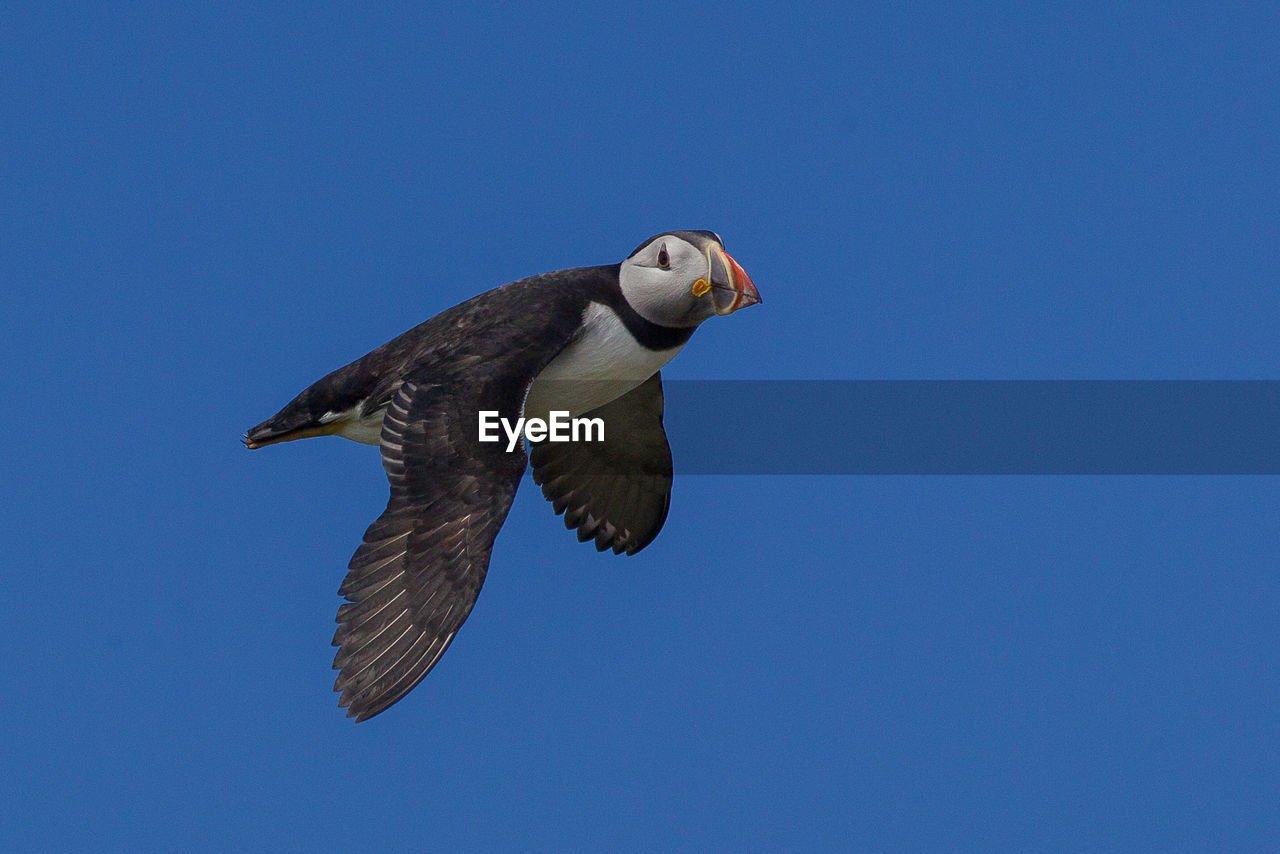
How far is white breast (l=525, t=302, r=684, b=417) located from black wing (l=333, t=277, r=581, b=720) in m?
0.25

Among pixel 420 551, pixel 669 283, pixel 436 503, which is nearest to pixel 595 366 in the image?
pixel 669 283

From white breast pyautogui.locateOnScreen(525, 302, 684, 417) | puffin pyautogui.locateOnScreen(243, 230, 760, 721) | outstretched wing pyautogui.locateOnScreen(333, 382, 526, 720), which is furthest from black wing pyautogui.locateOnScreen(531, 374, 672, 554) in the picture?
outstretched wing pyautogui.locateOnScreen(333, 382, 526, 720)

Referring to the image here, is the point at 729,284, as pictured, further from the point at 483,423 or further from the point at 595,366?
the point at 483,423

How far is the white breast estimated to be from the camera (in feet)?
33.7

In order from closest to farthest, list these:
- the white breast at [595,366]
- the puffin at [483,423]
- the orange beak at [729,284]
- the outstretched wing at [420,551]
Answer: the outstretched wing at [420,551]
the puffin at [483,423]
the orange beak at [729,284]
the white breast at [595,366]

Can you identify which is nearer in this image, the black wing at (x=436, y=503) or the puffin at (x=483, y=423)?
the black wing at (x=436, y=503)

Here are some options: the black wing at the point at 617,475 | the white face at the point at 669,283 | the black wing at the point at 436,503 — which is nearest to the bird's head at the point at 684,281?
the white face at the point at 669,283

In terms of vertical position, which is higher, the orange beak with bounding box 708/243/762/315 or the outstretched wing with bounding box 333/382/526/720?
the orange beak with bounding box 708/243/762/315

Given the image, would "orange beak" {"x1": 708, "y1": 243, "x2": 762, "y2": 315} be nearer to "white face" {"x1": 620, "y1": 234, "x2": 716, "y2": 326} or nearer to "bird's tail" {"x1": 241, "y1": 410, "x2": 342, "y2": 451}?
"white face" {"x1": 620, "y1": 234, "x2": 716, "y2": 326}

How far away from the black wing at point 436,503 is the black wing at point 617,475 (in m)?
1.83

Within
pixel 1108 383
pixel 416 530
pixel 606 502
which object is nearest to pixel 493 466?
pixel 416 530

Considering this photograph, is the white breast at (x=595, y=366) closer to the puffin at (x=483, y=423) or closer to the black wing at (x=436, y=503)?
the puffin at (x=483, y=423)

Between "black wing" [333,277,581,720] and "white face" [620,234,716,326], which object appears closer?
"black wing" [333,277,581,720]

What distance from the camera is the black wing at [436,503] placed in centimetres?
862
